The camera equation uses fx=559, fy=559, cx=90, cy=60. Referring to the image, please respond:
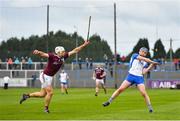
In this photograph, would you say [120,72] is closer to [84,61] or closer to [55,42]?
[84,61]

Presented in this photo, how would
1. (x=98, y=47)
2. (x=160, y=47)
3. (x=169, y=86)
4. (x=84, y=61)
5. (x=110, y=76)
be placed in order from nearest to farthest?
(x=169, y=86), (x=110, y=76), (x=84, y=61), (x=98, y=47), (x=160, y=47)

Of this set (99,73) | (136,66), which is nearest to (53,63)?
(136,66)

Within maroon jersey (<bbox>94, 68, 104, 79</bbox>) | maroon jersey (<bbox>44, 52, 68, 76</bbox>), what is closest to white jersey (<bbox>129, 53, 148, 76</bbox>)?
maroon jersey (<bbox>44, 52, 68, 76</bbox>)

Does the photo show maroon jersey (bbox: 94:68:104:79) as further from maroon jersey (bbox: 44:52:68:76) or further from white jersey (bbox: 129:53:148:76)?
white jersey (bbox: 129:53:148:76)

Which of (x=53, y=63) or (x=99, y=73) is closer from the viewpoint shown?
(x=53, y=63)

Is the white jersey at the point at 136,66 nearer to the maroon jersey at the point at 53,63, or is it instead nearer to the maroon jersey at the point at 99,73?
the maroon jersey at the point at 53,63

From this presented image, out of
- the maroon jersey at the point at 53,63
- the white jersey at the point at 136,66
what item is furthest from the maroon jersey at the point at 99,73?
the white jersey at the point at 136,66

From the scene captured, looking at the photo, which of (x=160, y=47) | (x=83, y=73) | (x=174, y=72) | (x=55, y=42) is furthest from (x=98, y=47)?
(x=160, y=47)

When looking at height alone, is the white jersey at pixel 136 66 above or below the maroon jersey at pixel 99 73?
above

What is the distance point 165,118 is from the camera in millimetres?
16484

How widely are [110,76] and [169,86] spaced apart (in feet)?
26.0

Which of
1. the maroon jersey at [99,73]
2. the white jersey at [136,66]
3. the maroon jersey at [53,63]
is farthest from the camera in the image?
the maroon jersey at [99,73]

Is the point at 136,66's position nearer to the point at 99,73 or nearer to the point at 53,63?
the point at 53,63

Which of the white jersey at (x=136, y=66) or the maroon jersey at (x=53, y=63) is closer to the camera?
the white jersey at (x=136, y=66)
